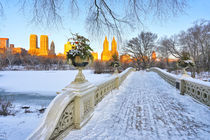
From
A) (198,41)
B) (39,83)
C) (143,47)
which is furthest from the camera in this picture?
(143,47)

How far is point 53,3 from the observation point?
8.01 ft

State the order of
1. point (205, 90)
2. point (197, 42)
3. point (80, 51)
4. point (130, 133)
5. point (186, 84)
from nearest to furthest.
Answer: point (130, 133)
point (80, 51)
point (205, 90)
point (186, 84)
point (197, 42)

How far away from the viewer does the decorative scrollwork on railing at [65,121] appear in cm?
223

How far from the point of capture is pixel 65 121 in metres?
2.46

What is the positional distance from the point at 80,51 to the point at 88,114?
1.85 metres

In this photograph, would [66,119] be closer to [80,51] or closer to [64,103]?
[64,103]

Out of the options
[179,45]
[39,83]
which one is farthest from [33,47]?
[179,45]

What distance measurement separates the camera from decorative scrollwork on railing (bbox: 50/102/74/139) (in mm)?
2231

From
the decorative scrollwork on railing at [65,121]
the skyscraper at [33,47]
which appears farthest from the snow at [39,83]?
the skyscraper at [33,47]

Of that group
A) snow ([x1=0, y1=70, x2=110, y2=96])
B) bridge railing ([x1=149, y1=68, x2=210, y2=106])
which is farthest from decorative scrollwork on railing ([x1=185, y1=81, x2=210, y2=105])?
snow ([x1=0, y1=70, x2=110, y2=96])

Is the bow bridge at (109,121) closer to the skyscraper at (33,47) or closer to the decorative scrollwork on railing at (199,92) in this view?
the decorative scrollwork on railing at (199,92)

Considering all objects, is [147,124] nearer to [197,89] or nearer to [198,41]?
[197,89]

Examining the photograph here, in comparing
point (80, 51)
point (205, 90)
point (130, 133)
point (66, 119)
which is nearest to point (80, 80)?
point (80, 51)

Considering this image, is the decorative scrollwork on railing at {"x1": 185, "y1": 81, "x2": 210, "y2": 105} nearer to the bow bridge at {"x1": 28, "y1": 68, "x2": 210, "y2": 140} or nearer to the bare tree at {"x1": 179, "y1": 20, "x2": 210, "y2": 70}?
the bow bridge at {"x1": 28, "y1": 68, "x2": 210, "y2": 140}
